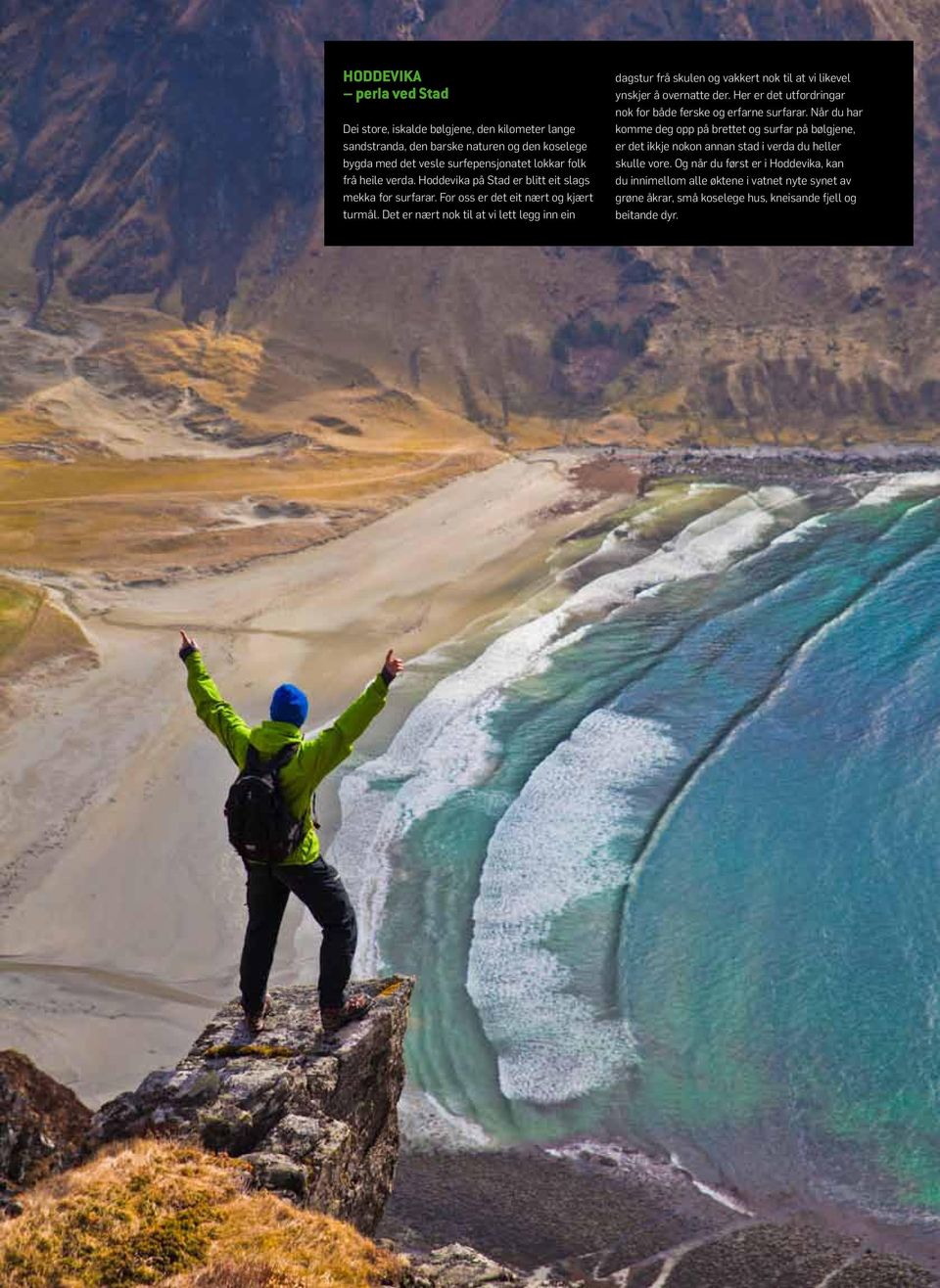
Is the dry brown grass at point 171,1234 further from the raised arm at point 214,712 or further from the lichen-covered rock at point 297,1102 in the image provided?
the raised arm at point 214,712

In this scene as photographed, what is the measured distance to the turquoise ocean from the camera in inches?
768

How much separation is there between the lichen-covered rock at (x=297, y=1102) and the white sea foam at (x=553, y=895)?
10.3 metres

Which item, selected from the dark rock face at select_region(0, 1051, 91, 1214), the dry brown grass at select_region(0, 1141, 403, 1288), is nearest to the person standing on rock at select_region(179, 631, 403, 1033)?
the dark rock face at select_region(0, 1051, 91, 1214)

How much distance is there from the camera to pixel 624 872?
87.1 feet

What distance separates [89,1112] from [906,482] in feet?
194

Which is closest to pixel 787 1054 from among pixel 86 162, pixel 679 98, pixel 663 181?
pixel 679 98

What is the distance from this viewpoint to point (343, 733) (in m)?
9.02

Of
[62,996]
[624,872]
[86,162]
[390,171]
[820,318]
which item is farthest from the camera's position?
[86,162]

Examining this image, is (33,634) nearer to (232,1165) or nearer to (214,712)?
(214,712)

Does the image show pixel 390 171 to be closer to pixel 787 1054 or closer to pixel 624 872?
pixel 624 872

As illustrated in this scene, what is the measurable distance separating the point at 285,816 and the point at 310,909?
0.99 metres

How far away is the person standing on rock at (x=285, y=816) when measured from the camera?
903cm

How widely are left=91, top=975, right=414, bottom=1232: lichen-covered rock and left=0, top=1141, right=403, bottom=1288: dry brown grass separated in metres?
0.31

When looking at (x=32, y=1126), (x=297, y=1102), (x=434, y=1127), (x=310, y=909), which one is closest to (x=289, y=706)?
(x=310, y=909)
